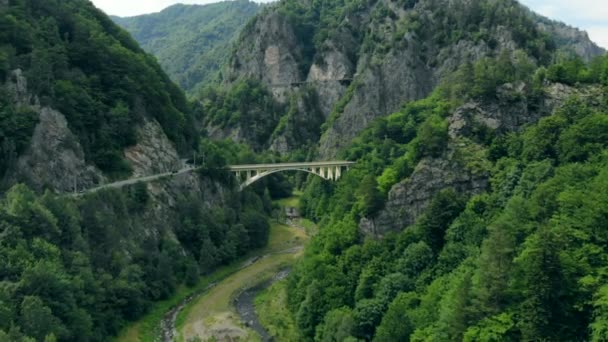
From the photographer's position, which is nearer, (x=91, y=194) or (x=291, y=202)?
(x=91, y=194)

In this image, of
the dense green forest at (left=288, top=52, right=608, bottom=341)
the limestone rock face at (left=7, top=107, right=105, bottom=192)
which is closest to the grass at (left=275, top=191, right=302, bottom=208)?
the dense green forest at (left=288, top=52, right=608, bottom=341)

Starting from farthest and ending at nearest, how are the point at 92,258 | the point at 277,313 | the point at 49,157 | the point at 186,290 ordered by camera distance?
1. the point at 186,290
2. the point at 49,157
3. the point at 277,313
4. the point at 92,258

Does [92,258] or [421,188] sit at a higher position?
[421,188]

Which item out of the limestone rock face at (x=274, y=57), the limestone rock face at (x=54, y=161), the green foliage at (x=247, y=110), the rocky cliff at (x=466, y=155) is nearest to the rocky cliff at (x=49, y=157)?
the limestone rock face at (x=54, y=161)

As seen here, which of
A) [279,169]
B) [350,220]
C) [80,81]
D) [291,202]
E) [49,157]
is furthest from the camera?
[291,202]

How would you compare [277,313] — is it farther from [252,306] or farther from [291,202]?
[291,202]

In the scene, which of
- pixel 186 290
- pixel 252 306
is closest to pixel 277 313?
pixel 252 306

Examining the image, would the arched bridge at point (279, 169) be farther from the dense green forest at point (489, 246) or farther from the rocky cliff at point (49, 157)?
the rocky cliff at point (49, 157)
